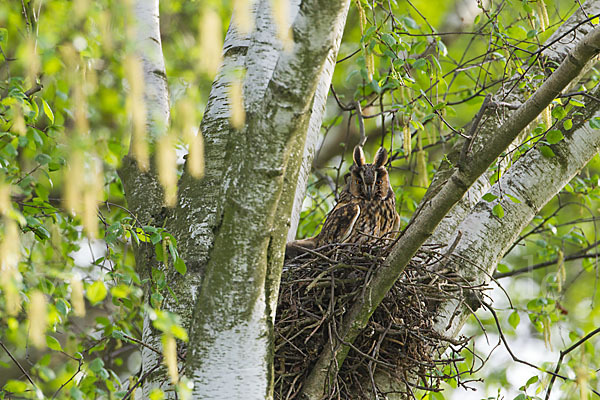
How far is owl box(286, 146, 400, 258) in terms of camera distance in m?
4.07

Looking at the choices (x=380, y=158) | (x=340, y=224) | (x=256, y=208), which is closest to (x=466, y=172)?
(x=256, y=208)

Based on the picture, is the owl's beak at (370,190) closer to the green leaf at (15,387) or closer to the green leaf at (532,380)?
the green leaf at (532,380)

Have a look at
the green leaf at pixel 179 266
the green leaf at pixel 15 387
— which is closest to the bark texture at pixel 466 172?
the green leaf at pixel 179 266

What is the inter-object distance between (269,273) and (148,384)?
845mm

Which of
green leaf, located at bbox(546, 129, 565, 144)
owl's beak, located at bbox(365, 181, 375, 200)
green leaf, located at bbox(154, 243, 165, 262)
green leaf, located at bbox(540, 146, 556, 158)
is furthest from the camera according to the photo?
owl's beak, located at bbox(365, 181, 375, 200)

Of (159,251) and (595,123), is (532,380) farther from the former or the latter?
(159,251)

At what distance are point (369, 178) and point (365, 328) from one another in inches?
55.1

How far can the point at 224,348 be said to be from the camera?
6.98ft

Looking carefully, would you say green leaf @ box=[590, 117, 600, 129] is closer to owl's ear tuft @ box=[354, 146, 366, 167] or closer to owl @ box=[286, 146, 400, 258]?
owl @ box=[286, 146, 400, 258]

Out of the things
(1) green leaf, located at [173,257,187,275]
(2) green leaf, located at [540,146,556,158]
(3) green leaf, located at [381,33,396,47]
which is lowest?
(1) green leaf, located at [173,257,187,275]

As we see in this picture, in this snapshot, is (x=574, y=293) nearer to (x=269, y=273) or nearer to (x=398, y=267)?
(x=398, y=267)

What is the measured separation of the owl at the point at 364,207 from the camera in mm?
4070

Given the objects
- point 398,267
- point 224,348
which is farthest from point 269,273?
point 398,267

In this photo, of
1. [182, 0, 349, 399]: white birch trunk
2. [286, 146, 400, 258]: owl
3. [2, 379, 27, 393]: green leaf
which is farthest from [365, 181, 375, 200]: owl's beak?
[2, 379, 27, 393]: green leaf
